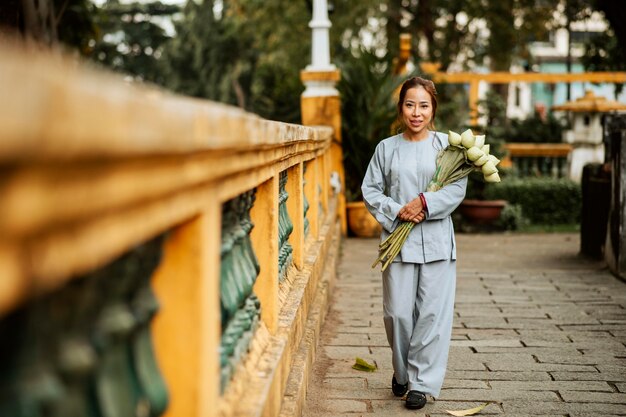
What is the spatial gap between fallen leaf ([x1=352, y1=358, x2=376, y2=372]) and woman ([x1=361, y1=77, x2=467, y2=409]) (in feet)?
1.56

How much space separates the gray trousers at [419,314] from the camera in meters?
4.80

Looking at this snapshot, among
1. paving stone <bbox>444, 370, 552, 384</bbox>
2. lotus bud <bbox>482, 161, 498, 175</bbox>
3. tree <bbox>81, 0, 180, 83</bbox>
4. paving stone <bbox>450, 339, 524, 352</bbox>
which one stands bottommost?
paving stone <bbox>450, 339, 524, 352</bbox>

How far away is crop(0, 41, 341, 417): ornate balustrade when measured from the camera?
1.21 meters

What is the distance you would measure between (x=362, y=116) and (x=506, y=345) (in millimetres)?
7055

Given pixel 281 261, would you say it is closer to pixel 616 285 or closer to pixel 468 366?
pixel 468 366

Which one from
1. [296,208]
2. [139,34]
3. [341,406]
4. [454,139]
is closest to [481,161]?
[454,139]

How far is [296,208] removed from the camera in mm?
5633

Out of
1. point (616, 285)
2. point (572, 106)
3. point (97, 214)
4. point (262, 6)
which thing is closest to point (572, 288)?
point (616, 285)

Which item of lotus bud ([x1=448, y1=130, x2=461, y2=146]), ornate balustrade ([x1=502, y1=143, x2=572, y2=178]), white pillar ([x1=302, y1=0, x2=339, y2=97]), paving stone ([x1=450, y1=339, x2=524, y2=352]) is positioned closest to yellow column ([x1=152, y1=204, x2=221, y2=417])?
lotus bud ([x1=448, y1=130, x2=461, y2=146])

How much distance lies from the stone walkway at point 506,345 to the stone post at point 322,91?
8.14 ft

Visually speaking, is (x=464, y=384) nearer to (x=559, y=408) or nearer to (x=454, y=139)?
(x=559, y=408)

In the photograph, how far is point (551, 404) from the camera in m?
4.73

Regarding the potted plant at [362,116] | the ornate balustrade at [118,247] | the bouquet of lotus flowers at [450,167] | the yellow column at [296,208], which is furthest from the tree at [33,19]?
the ornate balustrade at [118,247]

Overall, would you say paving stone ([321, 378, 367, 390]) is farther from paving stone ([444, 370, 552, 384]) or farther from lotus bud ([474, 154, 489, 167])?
A: lotus bud ([474, 154, 489, 167])
